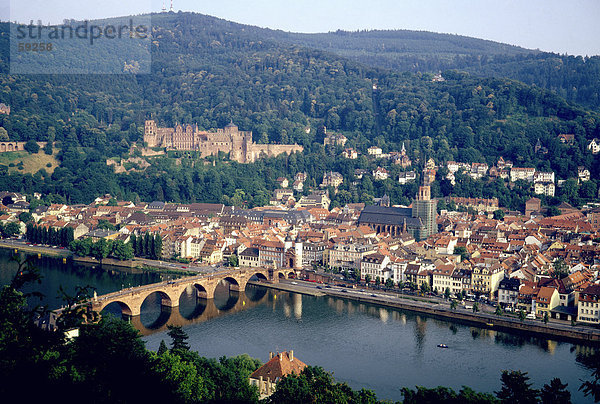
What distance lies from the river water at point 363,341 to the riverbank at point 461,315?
53 centimetres

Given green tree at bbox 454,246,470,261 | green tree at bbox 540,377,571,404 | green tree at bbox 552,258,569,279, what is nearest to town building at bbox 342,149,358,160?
green tree at bbox 454,246,470,261

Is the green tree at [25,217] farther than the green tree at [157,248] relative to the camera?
Yes

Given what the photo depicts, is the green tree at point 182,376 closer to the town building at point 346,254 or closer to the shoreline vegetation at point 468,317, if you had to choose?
the shoreline vegetation at point 468,317

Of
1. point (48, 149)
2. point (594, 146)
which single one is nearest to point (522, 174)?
point (594, 146)

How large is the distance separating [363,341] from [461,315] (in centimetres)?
504

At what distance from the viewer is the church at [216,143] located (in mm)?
64812

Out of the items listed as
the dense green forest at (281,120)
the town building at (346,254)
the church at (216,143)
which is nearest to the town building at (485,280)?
the town building at (346,254)

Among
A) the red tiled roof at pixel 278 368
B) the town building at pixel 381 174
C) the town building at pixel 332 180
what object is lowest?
the red tiled roof at pixel 278 368

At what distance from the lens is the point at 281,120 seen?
2864 inches

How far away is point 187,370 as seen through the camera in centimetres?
1576

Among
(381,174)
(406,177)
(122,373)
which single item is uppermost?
(381,174)

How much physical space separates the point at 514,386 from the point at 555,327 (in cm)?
1082

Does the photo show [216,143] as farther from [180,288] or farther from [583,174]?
[180,288]

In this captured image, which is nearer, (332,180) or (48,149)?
(332,180)
